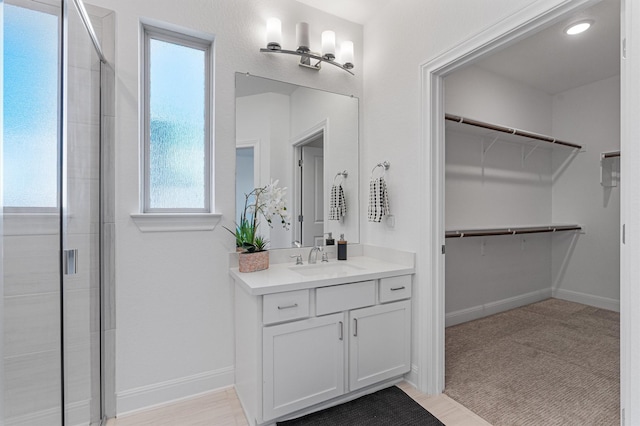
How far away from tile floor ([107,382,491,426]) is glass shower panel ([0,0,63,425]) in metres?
0.71

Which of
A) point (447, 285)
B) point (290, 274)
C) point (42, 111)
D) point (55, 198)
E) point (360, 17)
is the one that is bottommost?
point (447, 285)

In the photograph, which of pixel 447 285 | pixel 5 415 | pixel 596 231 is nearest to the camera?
pixel 5 415

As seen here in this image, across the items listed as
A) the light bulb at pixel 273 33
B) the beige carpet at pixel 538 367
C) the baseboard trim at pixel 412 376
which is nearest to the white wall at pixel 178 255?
the light bulb at pixel 273 33

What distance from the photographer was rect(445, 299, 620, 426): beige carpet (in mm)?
1812

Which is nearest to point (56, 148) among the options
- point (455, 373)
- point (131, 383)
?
point (131, 383)

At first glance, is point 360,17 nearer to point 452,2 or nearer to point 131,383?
point 452,2

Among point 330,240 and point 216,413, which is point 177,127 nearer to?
point 330,240

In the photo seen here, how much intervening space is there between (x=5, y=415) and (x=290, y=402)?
3.82 ft

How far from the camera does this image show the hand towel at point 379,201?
2.28 metres

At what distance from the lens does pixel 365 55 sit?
261 centimetres

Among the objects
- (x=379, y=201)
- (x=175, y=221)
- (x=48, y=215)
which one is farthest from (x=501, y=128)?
(x=48, y=215)

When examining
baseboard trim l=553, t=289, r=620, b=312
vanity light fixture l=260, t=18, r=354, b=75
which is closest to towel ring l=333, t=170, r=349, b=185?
vanity light fixture l=260, t=18, r=354, b=75

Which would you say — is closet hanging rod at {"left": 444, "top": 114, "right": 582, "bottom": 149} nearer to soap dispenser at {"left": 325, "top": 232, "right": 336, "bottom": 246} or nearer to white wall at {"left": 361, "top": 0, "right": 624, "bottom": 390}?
white wall at {"left": 361, "top": 0, "right": 624, "bottom": 390}

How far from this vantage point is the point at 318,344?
1.78 metres
